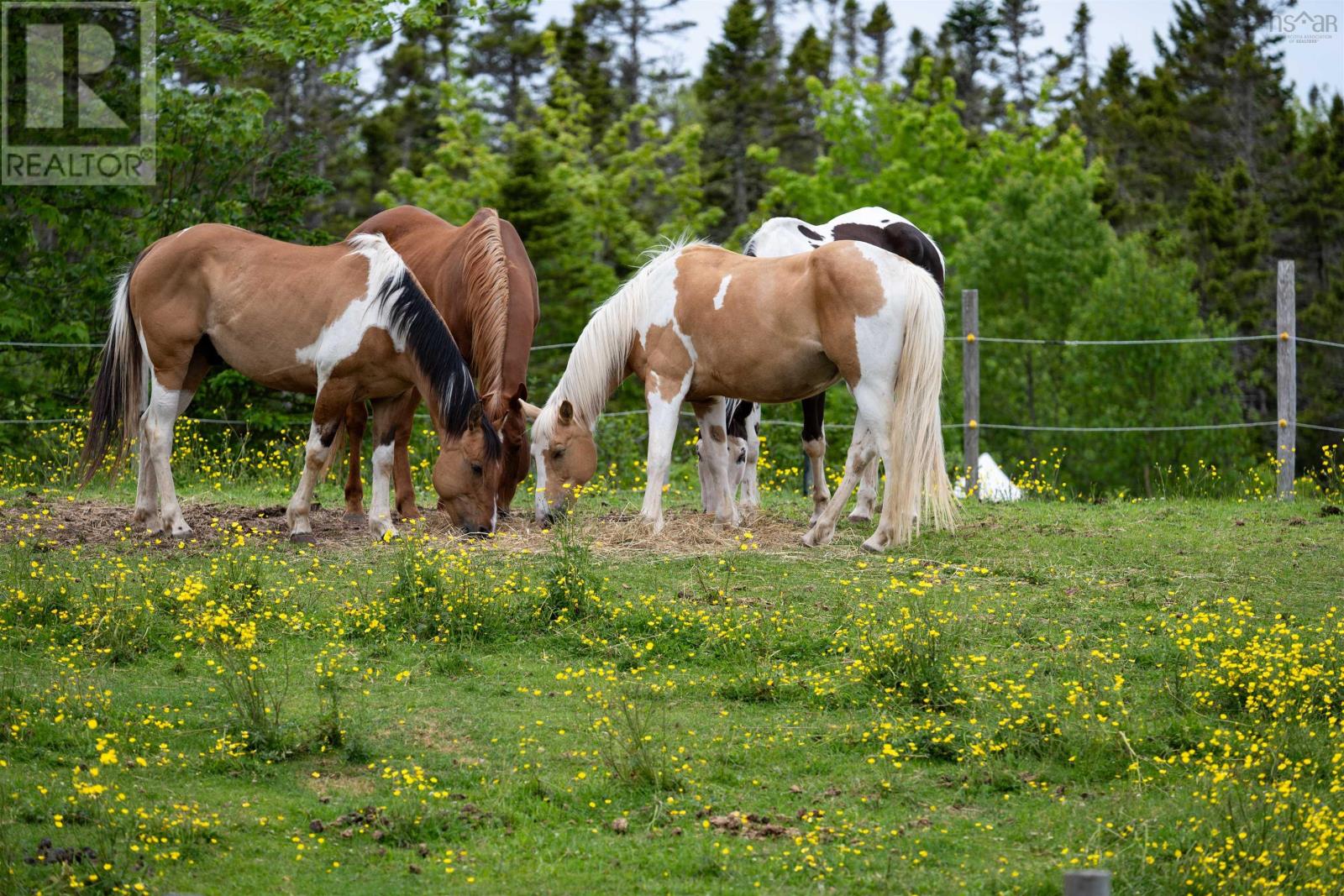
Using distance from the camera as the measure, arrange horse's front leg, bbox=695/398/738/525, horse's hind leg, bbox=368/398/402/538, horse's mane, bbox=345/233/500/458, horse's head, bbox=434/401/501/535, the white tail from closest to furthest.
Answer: the white tail, horse's mane, bbox=345/233/500/458, horse's head, bbox=434/401/501/535, horse's hind leg, bbox=368/398/402/538, horse's front leg, bbox=695/398/738/525

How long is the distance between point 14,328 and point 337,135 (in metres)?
26.6

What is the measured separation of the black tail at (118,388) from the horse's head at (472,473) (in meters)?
2.27

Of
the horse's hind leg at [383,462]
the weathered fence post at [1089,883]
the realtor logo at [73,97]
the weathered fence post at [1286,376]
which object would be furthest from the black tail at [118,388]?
the weathered fence post at [1286,376]

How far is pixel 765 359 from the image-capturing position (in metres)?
8.91

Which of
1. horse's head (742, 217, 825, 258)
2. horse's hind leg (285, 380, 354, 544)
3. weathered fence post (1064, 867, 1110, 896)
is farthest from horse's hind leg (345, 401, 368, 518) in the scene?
weathered fence post (1064, 867, 1110, 896)

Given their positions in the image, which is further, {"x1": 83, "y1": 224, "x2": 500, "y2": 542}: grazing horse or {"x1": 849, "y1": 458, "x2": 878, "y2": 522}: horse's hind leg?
{"x1": 849, "y1": 458, "x2": 878, "y2": 522}: horse's hind leg

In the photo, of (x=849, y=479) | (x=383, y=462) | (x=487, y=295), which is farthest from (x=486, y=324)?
(x=849, y=479)

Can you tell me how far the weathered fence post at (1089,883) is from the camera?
130 inches

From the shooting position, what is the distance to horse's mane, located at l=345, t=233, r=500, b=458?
346 inches

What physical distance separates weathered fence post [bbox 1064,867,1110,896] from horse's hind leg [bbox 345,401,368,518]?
7164 millimetres

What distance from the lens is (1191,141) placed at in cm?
4597

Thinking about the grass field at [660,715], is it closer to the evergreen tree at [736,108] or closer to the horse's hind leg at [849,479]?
the horse's hind leg at [849,479]

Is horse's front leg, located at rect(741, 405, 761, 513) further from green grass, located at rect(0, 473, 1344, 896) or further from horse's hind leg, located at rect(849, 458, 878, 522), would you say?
green grass, located at rect(0, 473, 1344, 896)

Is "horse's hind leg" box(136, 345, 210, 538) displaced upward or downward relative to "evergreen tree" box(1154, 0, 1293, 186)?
downward
